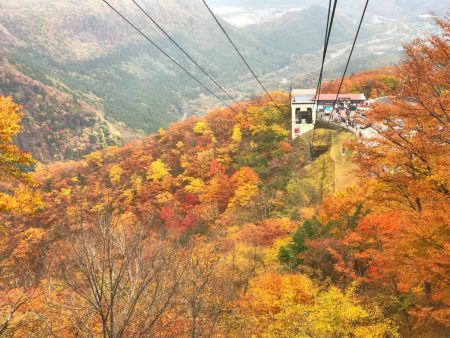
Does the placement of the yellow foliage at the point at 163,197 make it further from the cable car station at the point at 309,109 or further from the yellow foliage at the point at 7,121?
the yellow foliage at the point at 7,121

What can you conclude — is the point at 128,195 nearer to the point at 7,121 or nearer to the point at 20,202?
the point at 20,202

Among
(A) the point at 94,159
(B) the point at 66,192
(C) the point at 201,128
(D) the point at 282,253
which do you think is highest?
(C) the point at 201,128

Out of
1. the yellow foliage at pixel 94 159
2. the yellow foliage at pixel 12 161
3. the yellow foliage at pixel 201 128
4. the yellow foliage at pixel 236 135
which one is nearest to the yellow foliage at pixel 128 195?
the yellow foliage at pixel 201 128

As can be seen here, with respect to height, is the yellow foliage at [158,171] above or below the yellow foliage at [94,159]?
below

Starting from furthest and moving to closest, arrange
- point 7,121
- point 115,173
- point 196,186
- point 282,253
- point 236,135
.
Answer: point 115,173
point 236,135
point 196,186
point 282,253
point 7,121

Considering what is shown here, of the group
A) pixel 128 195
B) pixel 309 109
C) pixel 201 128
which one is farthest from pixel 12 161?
pixel 201 128

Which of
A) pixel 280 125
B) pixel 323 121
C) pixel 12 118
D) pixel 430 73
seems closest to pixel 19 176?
pixel 12 118

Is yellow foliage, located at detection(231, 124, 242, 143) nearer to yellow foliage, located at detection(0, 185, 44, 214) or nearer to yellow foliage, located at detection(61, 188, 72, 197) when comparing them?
yellow foliage, located at detection(61, 188, 72, 197)

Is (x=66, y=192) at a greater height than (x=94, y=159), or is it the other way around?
(x=94, y=159)

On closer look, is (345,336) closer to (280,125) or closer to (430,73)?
(430,73)
